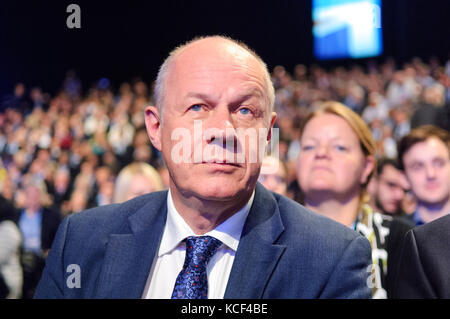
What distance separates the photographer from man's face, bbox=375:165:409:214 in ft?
14.0

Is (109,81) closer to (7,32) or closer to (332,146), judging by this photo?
(7,32)

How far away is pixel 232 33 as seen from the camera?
1261 cm

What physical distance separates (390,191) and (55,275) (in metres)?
3.24

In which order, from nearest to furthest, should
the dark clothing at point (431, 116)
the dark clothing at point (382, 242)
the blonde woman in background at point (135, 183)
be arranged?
the dark clothing at point (382, 242) → the blonde woman in background at point (135, 183) → the dark clothing at point (431, 116)

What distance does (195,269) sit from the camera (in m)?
1.54

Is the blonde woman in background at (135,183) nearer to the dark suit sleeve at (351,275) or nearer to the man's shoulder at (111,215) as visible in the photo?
the man's shoulder at (111,215)

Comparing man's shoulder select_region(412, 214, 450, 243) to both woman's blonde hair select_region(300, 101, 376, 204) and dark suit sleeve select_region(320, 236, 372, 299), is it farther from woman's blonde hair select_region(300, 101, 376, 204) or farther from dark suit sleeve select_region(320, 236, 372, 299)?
woman's blonde hair select_region(300, 101, 376, 204)

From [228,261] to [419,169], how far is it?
197 centimetres

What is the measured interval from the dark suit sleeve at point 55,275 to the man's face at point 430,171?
2.20 metres

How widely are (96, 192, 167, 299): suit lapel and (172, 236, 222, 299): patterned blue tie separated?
11 cm

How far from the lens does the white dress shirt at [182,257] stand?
5.13ft

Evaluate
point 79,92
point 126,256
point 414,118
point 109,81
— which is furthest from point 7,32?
point 126,256

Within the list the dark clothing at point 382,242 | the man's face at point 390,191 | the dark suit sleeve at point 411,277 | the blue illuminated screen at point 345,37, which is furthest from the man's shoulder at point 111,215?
the blue illuminated screen at point 345,37

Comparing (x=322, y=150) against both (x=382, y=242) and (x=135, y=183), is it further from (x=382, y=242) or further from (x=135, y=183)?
(x=135, y=183)
